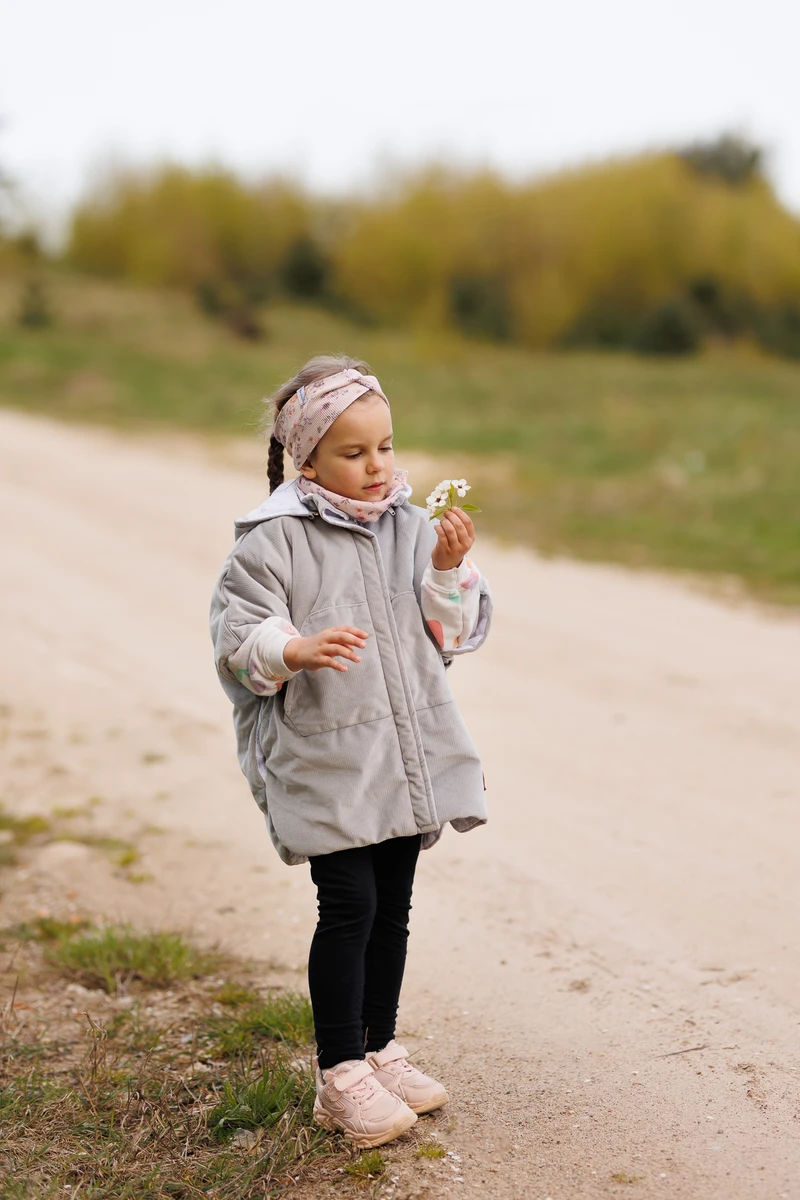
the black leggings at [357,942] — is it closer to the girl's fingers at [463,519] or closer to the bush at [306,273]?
→ the girl's fingers at [463,519]

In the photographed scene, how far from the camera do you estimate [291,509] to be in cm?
242

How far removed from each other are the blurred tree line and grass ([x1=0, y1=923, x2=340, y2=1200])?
77.6 feet

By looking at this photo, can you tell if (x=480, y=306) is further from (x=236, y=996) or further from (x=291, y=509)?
(x=291, y=509)

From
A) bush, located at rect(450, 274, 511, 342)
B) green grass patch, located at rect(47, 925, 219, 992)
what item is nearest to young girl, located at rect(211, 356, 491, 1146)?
green grass patch, located at rect(47, 925, 219, 992)

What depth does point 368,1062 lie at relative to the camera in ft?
8.18

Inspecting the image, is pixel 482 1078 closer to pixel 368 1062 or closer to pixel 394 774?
pixel 368 1062

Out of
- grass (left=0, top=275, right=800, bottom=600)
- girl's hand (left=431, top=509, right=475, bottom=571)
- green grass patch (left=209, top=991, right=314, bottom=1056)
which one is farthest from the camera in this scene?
grass (left=0, top=275, right=800, bottom=600)

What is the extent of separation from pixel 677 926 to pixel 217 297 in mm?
27047

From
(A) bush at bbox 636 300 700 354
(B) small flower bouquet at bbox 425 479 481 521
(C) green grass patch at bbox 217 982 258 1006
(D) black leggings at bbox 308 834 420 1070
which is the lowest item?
(C) green grass patch at bbox 217 982 258 1006

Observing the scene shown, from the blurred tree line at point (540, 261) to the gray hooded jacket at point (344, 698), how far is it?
2402cm

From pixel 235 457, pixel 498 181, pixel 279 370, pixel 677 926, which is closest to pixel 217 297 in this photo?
pixel 498 181

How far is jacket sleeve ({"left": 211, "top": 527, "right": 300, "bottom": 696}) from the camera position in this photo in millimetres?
2252

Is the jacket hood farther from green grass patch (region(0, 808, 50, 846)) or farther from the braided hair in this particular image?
green grass patch (region(0, 808, 50, 846))

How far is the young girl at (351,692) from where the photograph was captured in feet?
7.76
